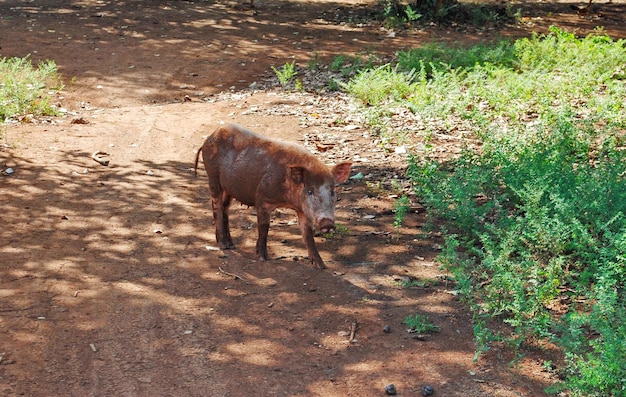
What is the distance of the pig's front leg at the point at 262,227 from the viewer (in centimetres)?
702

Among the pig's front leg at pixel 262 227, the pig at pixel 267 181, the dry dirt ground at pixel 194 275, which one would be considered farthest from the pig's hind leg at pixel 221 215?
the pig's front leg at pixel 262 227

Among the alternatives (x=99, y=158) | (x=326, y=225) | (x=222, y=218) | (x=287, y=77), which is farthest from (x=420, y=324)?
(x=287, y=77)

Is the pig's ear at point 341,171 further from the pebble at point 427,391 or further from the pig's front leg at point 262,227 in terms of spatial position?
the pebble at point 427,391

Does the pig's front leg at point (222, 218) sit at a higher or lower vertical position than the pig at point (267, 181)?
lower

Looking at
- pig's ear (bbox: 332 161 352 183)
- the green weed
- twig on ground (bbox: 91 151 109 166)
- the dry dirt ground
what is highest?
pig's ear (bbox: 332 161 352 183)

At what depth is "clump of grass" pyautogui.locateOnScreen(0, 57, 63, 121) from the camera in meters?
11.6

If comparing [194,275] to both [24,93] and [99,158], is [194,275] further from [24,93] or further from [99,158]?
[24,93]

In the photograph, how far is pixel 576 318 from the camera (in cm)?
516

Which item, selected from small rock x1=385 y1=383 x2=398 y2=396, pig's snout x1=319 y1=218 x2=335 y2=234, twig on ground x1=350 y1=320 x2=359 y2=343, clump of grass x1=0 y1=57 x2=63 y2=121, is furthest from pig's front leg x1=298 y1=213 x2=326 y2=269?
clump of grass x1=0 y1=57 x2=63 y2=121

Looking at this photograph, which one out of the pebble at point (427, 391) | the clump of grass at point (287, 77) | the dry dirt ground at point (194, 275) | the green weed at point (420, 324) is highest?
the clump of grass at point (287, 77)

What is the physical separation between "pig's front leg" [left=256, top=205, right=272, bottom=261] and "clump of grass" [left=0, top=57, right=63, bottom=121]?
6.02 metres

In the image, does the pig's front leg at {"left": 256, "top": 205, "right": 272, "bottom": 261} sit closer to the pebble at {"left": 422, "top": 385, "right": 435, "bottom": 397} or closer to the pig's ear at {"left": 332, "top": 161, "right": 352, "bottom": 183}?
the pig's ear at {"left": 332, "top": 161, "right": 352, "bottom": 183}

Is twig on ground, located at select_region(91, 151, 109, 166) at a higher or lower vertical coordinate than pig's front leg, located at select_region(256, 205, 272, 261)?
lower

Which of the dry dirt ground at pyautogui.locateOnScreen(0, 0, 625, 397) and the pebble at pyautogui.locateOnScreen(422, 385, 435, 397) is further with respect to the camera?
the dry dirt ground at pyautogui.locateOnScreen(0, 0, 625, 397)
